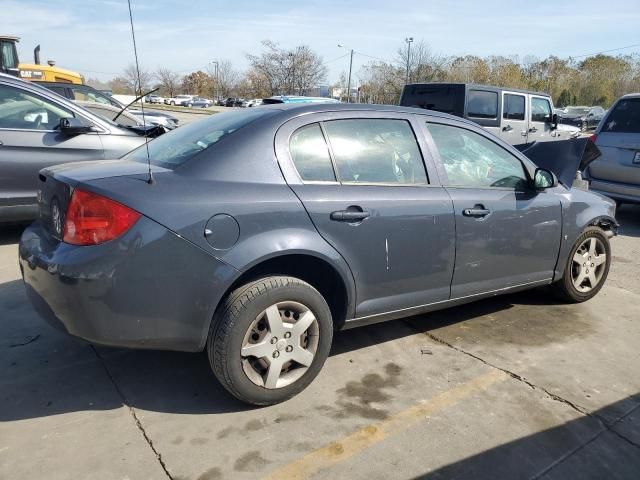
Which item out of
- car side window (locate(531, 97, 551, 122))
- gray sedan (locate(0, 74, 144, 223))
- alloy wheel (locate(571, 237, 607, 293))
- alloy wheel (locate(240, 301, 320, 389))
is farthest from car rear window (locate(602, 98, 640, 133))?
gray sedan (locate(0, 74, 144, 223))

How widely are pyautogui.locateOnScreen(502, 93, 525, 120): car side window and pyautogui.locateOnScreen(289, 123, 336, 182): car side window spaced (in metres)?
9.07

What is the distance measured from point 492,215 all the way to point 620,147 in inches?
211

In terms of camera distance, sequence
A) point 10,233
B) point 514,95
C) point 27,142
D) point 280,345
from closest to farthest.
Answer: point 280,345
point 27,142
point 10,233
point 514,95

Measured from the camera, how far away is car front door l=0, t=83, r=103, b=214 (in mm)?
5297

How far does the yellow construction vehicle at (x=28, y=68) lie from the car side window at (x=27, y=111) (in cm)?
958

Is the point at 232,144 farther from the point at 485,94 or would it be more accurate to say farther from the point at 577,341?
the point at 485,94

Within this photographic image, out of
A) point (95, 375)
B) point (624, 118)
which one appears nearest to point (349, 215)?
point (95, 375)

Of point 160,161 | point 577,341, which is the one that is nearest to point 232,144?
point 160,161

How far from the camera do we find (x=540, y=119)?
11.9 m

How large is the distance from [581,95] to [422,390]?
5964 cm

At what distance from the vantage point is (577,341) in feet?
12.7

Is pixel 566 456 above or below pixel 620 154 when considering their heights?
below

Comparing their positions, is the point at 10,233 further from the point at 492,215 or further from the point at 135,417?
the point at 492,215

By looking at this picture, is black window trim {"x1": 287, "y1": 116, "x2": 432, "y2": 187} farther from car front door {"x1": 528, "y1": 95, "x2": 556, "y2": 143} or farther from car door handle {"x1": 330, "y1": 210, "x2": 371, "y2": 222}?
car front door {"x1": 528, "y1": 95, "x2": 556, "y2": 143}
